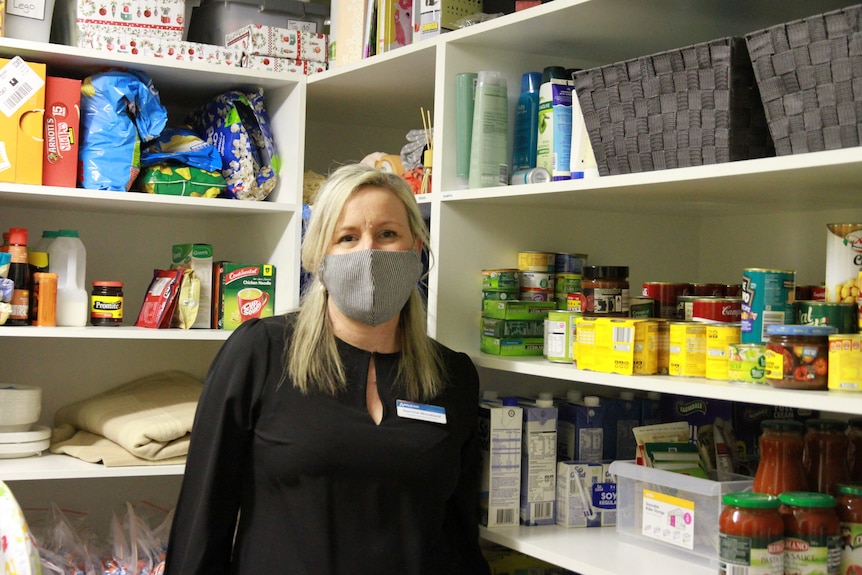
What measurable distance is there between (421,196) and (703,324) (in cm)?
81

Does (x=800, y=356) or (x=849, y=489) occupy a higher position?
(x=800, y=356)

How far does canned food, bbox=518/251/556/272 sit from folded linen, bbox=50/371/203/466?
1056 mm

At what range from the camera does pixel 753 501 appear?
144 cm

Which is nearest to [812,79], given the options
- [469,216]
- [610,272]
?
[610,272]

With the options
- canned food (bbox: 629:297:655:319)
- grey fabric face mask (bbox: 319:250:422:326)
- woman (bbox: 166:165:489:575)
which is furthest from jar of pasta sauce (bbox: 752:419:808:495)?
grey fabric face mask (bbox: 319:250:422:326)

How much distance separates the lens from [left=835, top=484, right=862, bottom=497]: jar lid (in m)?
1.46

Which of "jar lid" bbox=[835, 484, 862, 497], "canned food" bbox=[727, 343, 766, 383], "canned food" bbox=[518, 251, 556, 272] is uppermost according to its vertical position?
"canned food" bbox=[518, 251, 556, 272]

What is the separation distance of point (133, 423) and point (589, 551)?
1.32 m

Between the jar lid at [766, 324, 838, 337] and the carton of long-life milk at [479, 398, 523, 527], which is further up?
the jar lid at [766, 324, 838, 337]

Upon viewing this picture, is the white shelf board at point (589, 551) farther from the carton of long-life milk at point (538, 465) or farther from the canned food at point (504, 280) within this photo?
the canned food at point (504, 280)

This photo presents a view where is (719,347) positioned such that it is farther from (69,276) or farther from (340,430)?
(69,276)

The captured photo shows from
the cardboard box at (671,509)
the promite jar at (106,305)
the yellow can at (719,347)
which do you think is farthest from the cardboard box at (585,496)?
the promite jar at (106,305)

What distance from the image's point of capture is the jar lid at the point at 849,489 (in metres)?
1.46

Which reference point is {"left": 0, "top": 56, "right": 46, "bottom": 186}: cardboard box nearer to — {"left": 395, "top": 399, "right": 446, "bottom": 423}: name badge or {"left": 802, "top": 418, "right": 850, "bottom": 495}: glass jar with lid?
{"left": 395, "top": 399, "right": 446, "bottom": 423}: name badge
